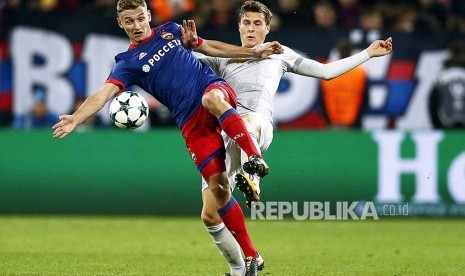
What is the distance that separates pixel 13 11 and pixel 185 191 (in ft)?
12.5

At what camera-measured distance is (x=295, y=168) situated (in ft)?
47.6

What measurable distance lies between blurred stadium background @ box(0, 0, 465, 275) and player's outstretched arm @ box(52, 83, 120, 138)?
569 cm

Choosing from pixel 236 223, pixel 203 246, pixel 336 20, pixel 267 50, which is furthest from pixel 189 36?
pixel 336 20

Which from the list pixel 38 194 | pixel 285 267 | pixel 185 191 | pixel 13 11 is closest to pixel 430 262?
pixel 285 267

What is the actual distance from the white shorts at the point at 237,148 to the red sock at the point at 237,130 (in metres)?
0.76

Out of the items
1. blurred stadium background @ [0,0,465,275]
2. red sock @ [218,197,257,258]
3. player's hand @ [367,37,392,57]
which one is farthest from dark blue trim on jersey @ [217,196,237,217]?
A: blurred stadium background @ [0,0,465,275]

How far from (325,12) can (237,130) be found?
854 cm

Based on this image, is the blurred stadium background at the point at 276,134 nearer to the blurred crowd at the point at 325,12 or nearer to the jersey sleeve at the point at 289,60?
the blurred crowd at the point at 325,12

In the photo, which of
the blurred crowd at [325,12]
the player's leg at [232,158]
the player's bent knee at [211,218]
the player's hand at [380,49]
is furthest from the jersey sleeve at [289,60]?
the blurred crowd at [325,12]

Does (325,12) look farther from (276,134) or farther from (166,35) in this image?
(166,35)

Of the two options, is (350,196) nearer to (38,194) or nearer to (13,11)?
(38,194)

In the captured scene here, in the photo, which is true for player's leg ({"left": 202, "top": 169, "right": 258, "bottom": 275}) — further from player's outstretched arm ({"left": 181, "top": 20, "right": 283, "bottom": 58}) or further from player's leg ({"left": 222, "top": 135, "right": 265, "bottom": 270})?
player's outstretched arm ({"left": 181, "top": 20, "right": 283, "bottom": 58})

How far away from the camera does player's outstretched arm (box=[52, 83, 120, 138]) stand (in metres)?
8.05

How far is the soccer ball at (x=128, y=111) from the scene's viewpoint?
335 inches
